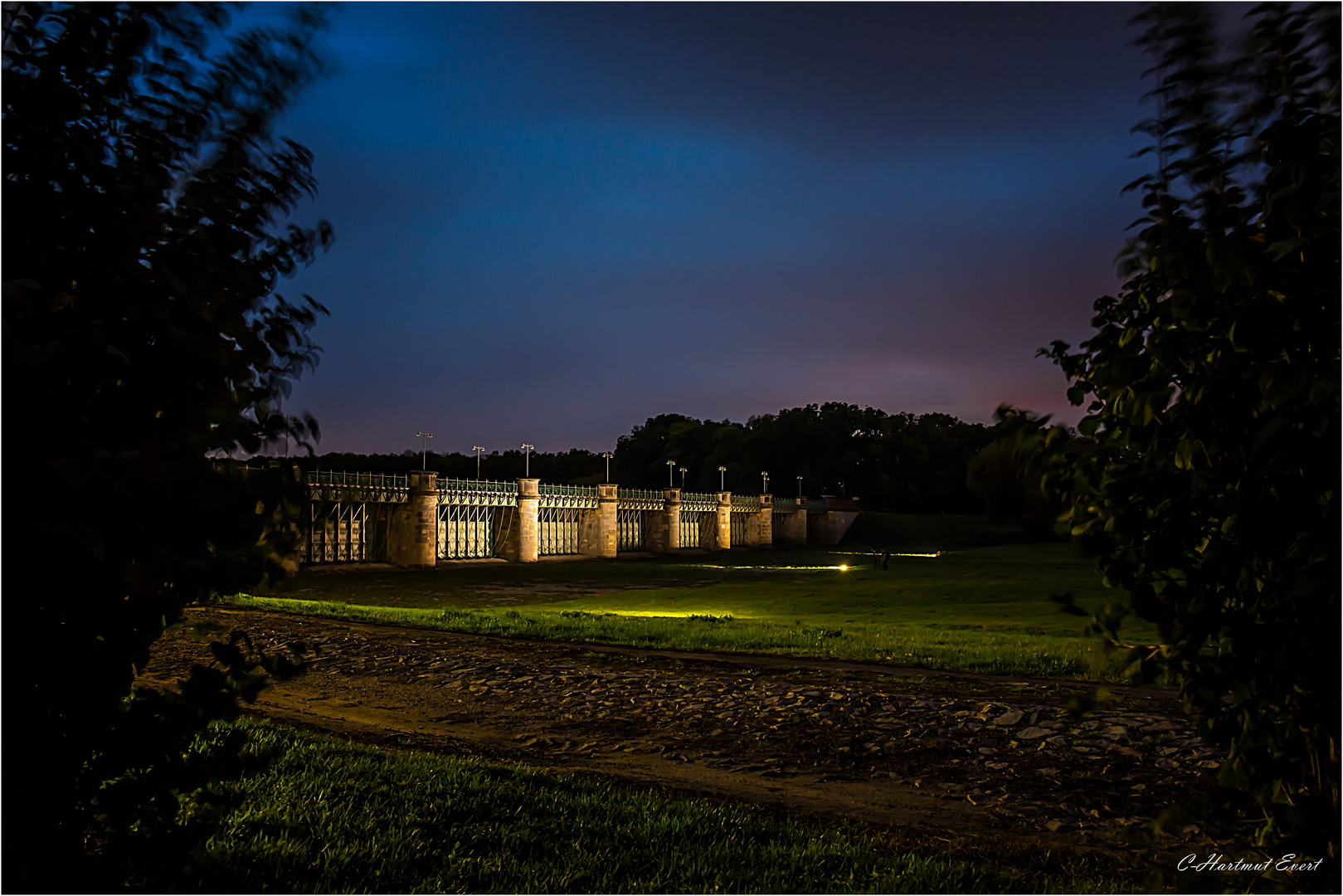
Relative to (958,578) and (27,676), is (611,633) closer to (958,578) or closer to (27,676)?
(27,676)

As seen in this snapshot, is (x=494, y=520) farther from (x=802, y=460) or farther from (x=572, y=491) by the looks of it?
(x=802, y=460)

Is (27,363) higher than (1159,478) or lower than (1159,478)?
higher

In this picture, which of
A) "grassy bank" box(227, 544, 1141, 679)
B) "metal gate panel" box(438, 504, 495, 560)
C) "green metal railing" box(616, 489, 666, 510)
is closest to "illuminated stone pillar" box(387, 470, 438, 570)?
"grassy bank" box(227, 544, 1141, 679)

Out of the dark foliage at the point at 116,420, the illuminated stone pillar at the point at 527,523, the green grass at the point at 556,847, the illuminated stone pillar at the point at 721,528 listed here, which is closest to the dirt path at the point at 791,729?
the green grass at the point at 556,847

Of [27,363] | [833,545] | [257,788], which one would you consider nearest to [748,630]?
[257,788]

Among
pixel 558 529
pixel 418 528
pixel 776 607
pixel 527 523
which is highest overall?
pixel 527 523

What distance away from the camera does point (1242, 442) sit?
3.40 m

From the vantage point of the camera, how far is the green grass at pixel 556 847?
5289mm

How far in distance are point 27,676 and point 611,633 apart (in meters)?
16.6

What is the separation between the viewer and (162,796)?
3.70 meters

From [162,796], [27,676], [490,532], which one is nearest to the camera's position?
[27,676]

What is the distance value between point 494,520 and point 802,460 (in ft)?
277

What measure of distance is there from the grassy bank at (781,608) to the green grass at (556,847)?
2319mm
